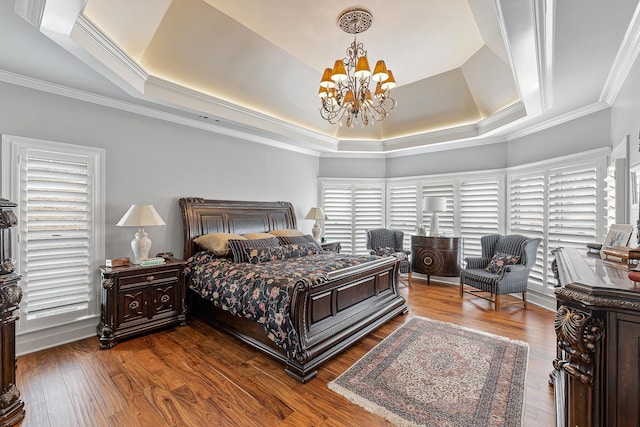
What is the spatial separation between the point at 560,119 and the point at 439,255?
2.74 meters

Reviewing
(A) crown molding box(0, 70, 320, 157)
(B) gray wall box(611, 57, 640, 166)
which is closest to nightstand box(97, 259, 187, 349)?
(A) crown molding box(0, 70, 320, 157)

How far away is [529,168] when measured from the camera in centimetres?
461

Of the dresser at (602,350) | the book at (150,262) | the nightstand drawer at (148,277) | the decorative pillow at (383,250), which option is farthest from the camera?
the decorative pillow at (383,250)

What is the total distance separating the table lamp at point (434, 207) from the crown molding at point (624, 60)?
2.57 meters

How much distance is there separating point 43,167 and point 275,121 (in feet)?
9.72

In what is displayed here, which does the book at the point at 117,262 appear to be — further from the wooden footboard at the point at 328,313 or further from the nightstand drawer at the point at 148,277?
the wooden footboard at the point at 328,313

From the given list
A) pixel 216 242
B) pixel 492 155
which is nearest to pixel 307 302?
pixel 216 242

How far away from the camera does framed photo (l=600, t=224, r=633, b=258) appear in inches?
81.3

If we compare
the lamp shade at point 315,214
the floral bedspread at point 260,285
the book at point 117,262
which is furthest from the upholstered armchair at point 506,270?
the book at point 117,262

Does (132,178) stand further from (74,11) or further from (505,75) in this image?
(505,75)

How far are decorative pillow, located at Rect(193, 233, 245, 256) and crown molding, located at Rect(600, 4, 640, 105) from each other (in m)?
4.31

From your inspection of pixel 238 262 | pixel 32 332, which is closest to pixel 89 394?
pixel 32 332

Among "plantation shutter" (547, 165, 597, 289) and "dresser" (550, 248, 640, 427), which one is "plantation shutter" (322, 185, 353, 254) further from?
"dresser" (550, 248, 640, 427)

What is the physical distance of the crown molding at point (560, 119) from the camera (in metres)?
3.62
